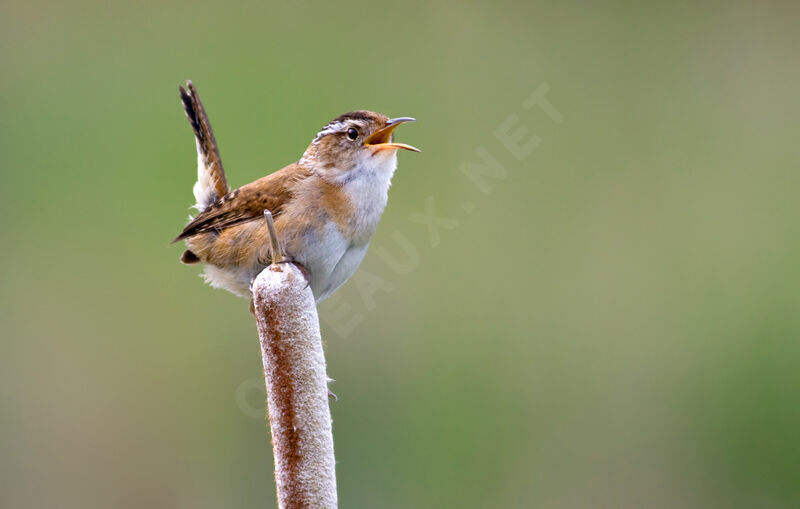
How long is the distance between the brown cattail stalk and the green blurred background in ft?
6.55

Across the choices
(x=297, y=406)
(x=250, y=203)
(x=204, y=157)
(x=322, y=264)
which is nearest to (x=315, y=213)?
(x=322, y=264)

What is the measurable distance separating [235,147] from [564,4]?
8.66 ft

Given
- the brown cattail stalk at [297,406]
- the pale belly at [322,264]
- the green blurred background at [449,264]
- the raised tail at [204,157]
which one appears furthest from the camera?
the green blurred background at [449,264]

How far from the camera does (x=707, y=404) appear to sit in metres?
4.17

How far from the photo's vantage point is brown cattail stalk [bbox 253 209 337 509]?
1489 mm

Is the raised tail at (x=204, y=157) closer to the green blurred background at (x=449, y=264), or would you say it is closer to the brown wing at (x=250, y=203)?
the brown wing at (x=250, y=203)

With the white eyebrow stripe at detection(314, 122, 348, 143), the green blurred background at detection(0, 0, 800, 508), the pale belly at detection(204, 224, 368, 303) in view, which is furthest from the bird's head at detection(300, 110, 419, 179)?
the green blurred background at detection(0, 0, 800, 508)

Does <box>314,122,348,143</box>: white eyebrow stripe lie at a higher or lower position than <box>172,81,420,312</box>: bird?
higher

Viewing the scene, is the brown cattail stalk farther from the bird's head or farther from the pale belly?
the bird's head

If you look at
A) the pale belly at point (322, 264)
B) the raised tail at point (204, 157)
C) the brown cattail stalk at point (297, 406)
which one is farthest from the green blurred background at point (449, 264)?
the brown cattail stalk at point (297, 406)

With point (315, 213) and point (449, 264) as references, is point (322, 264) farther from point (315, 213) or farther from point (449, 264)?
point (449, 264)

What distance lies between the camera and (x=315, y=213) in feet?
7.33

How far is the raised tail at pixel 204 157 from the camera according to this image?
2.53 meters

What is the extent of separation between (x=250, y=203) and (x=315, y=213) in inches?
11.1
